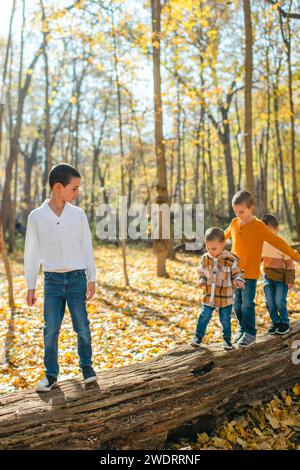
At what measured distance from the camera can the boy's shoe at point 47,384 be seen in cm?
356

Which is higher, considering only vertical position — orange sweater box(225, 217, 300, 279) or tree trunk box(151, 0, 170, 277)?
tree trunk box(151, 0, 170, 277)

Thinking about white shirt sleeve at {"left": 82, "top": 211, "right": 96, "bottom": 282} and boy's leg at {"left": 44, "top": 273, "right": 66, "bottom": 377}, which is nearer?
boy's leg at {"left": 44, "top": 273, "right": 66, "bottom": 377}

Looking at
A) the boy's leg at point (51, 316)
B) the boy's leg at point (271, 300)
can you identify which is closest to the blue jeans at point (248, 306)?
the boy's leg at point (271, 300)

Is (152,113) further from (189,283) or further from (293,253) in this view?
(293,253)

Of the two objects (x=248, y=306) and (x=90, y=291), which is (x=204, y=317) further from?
(x=90, y=291)

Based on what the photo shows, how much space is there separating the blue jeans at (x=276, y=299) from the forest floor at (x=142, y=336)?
0.78 m

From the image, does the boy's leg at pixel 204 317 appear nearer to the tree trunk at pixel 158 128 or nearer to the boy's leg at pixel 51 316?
the boy's leg at pixel 51 316

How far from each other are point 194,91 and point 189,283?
4.92 m

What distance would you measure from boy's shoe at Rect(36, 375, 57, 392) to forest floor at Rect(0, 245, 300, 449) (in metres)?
1.25

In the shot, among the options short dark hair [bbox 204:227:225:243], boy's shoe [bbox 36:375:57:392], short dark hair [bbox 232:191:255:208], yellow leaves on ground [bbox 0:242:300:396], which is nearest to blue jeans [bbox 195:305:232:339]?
short dark hair [bbox 204:227:225:243]

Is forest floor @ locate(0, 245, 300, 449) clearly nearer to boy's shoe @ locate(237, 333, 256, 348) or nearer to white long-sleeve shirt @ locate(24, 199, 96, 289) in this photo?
boy's shoe @ locate(237, 333, 256, 348)

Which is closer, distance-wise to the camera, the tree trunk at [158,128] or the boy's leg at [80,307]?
the boy's leg at [80,307]

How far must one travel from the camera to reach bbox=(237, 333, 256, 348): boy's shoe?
Answer: 444cm

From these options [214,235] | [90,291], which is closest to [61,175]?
[90,291]
